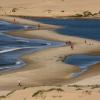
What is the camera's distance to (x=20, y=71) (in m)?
29.0

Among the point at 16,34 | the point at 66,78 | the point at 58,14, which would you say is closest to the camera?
the point at 66,78

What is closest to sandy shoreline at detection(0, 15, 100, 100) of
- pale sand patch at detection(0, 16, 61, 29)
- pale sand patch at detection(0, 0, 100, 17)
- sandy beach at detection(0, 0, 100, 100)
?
sandy beach at detection(0, 0, 100, 100)

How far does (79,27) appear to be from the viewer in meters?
54.6

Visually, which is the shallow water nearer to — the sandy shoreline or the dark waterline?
the sandy shoreline

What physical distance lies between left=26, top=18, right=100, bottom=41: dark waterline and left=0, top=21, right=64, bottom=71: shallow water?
559 cm

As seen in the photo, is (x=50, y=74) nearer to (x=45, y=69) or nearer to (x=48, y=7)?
(x=45, y=69)

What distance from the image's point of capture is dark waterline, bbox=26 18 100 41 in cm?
4786

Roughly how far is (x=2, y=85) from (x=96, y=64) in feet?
29.4

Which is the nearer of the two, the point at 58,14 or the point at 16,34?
the point at 16,34

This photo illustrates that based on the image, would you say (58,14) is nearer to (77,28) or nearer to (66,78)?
(77,28)

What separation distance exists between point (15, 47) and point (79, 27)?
16.5m

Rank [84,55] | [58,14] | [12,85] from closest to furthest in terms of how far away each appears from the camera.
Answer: [12,85] < [84,55] < [58,14]

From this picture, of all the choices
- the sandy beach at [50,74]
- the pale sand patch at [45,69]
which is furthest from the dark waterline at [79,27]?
the pale sand patch at [45,69]

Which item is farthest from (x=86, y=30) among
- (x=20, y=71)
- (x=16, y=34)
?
(x=20, y=71)
